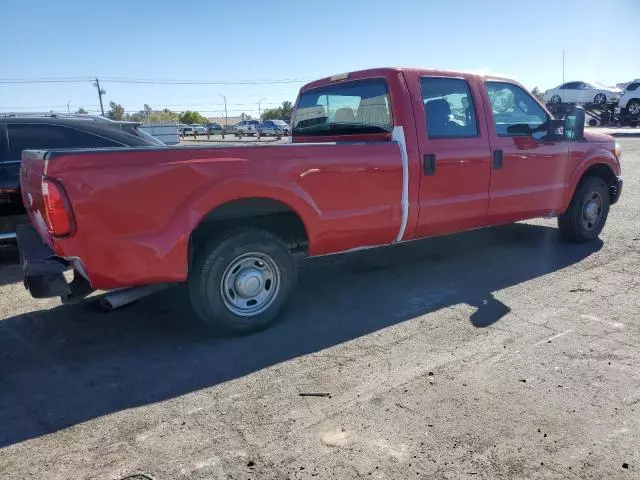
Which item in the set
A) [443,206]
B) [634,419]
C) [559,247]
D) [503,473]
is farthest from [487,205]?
[503,473]

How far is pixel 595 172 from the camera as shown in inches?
255

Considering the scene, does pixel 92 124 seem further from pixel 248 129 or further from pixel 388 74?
pixel 248 129

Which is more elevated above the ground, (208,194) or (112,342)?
(208,194)

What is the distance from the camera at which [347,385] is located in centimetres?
321

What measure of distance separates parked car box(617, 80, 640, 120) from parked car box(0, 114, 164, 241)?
31.2 m

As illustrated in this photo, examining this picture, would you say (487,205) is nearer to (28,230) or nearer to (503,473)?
(503,473)

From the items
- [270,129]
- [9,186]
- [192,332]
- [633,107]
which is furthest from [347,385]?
[270,129]

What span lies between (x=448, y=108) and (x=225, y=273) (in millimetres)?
2718

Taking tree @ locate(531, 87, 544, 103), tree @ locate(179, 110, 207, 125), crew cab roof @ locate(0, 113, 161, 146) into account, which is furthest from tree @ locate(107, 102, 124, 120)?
crew cab roof @ locate(0, 113, 161, 146)

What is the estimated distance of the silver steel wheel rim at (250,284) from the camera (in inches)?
155

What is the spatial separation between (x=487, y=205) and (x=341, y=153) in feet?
6.37

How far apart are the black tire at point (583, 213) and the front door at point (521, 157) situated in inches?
13.9

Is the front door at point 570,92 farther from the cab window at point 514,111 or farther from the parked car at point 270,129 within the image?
the cab window at point 514,111

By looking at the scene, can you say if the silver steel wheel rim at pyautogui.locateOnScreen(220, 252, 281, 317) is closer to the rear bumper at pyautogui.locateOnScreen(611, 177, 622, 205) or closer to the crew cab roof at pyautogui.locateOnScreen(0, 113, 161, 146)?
the crew cab roof at pyautogui.locateOnScreen(0, 113, 161, 146)
